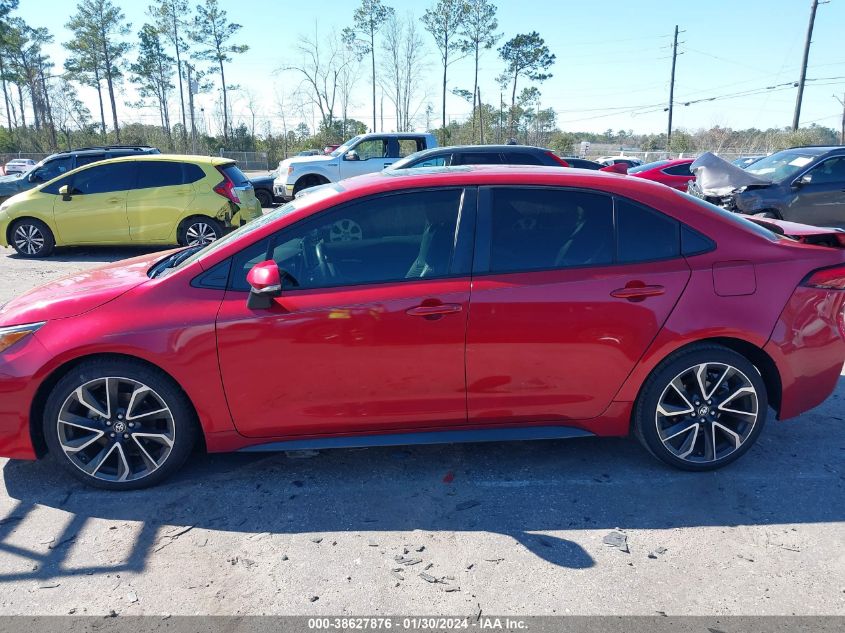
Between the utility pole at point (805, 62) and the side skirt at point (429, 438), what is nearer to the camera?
the side skirt at point (429, 438)

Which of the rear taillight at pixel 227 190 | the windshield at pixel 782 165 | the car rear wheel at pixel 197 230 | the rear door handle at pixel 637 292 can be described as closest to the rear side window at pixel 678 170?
the windshield at pixel 782 165

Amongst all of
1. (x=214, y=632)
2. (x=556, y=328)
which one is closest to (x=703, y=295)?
(x=556, y=328)

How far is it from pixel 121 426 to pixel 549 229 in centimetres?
251

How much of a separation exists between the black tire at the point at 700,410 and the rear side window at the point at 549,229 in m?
0.73

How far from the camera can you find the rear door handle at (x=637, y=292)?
3.24m

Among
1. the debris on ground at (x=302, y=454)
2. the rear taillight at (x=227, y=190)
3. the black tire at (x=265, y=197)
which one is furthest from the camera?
the black tire at (x=265, y=197)

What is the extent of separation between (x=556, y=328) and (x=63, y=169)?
47.6ft

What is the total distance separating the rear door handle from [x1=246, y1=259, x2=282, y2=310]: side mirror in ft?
5.68

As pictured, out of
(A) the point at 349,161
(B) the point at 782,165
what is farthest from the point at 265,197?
(B) the point at 782,165

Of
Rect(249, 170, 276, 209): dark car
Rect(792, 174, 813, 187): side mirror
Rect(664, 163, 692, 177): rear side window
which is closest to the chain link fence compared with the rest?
Rect(249, 170, 276, 209): dark car

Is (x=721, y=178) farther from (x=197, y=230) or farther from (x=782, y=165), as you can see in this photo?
(x=197, y=230)

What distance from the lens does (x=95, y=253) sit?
1091 cm

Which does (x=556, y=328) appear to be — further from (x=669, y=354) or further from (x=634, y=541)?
(x=634, y=541)

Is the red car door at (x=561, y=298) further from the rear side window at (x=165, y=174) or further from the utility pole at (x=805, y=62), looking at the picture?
the utility pole at (x=805, y=62)
